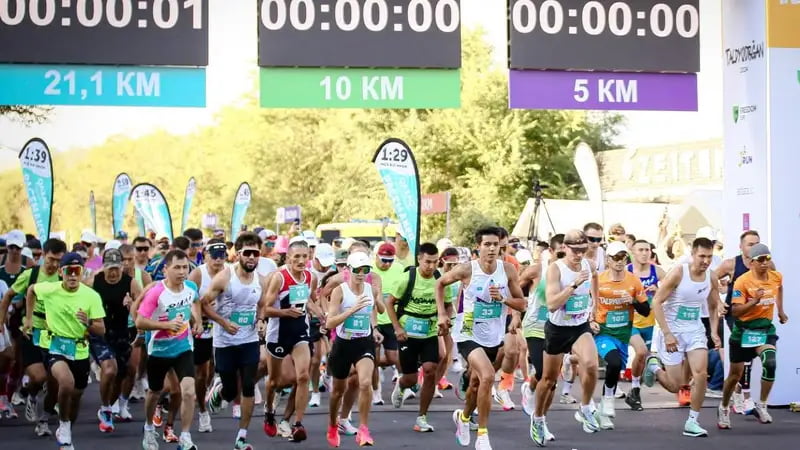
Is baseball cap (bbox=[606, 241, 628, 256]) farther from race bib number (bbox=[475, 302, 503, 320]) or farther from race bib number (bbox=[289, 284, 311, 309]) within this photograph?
race bib number (bbox=[289, 284, 311, 309])

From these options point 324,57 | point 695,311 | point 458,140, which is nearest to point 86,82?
point 324,57

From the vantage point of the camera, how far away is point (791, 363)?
45.1 feet

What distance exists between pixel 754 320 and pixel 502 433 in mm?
2939

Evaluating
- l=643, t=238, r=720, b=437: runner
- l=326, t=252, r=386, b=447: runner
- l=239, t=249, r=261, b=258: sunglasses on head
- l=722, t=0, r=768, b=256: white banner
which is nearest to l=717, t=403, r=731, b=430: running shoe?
l=643, t=238, r=720, b=437: runner

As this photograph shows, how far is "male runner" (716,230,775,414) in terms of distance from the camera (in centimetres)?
1284

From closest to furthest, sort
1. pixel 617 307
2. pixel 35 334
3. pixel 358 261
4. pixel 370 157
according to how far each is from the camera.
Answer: pixel 358 261 → pixel 35 334 → pixel 617 307 → pixel 370 157

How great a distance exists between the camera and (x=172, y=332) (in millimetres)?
10359

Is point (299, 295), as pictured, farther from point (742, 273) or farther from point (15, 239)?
point (742, 273)

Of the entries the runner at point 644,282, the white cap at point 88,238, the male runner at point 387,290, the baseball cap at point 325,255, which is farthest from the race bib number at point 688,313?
the white cap at point 88,238

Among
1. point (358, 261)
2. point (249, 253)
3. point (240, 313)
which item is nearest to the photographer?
point (249, 253)

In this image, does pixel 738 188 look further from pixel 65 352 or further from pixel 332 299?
pixel 65 352

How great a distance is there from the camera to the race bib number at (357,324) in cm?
1119

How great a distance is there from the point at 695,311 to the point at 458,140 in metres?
39.7

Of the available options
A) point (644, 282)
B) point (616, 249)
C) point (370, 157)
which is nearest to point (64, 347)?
point (616, 249)
